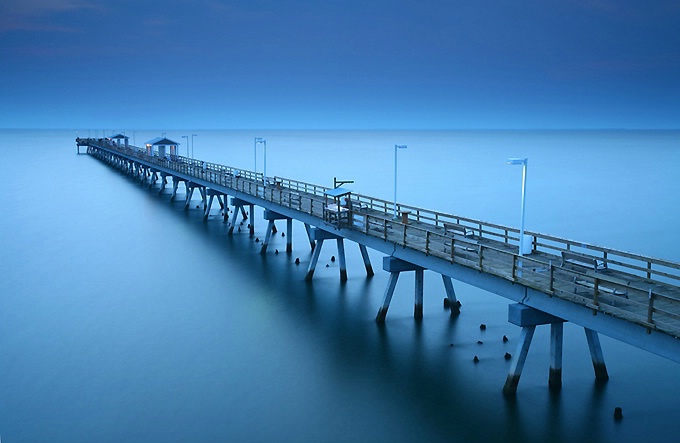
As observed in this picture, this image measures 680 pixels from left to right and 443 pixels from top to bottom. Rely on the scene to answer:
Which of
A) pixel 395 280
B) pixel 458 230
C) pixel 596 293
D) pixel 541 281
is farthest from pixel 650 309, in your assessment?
pixel 395 280

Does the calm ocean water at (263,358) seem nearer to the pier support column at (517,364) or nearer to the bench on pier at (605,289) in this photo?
the pier support column at (517,364)

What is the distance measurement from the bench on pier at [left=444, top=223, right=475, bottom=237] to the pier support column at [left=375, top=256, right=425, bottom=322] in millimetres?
1678

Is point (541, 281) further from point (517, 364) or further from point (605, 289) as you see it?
point (517, 364)

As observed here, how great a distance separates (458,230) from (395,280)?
2.74 m

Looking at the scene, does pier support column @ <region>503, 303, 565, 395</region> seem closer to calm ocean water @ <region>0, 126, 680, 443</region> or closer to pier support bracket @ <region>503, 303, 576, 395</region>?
pier support bracket @ <region>503, 303, 576, 395</region>

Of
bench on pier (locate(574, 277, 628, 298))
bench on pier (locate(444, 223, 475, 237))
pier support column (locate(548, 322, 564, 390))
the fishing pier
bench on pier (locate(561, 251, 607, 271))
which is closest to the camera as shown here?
the fishing pier

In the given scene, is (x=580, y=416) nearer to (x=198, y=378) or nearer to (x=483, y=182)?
(x=198, y=378)

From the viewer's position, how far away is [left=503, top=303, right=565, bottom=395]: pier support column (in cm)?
1606

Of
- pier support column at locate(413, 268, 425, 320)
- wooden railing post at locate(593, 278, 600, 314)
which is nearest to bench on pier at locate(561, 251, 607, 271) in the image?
wooden railing post at locate(593, 278, 600, 314)

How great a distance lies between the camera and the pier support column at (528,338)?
1606 cm

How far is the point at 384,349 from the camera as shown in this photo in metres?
21.3

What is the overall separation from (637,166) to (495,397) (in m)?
101

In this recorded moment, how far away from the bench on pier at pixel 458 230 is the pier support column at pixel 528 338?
526cm

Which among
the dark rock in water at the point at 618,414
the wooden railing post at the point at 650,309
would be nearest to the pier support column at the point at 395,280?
the dark rock in water at the point at 618,414
